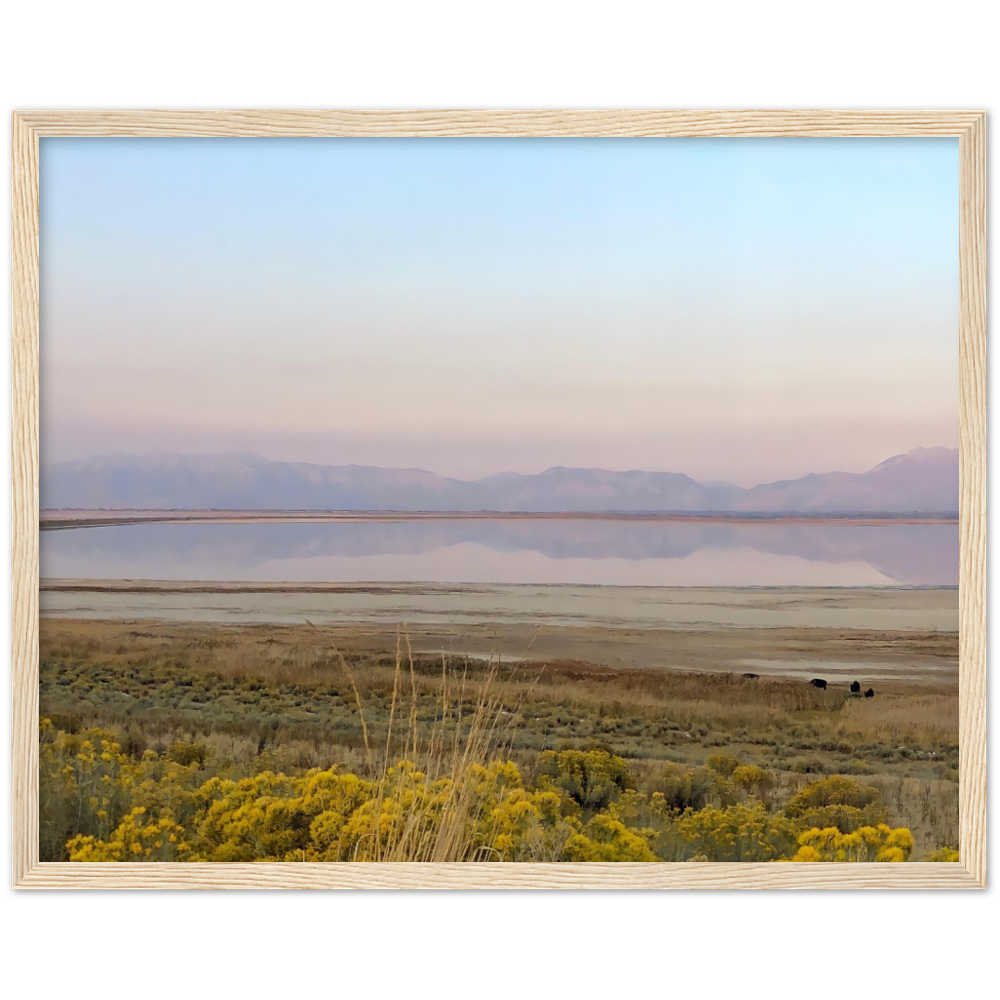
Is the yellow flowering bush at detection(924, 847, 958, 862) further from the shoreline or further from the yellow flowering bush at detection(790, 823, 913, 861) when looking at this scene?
the shoreline

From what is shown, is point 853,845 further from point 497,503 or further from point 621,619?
point 497,503

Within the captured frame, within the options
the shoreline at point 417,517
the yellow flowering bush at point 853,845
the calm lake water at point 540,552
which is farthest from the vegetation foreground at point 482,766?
the shoreline at point 417,517

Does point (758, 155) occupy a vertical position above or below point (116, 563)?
above

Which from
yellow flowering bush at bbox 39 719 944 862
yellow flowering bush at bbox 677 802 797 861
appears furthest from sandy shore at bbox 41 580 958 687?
yellow flowering bush at bbox 677 802 797 861

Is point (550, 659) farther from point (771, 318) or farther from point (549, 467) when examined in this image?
point (771, 318)

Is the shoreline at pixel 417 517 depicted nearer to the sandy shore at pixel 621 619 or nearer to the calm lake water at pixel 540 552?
the calm lake water at pixel 540 552

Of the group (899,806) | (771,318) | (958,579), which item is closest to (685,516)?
(771,318)
